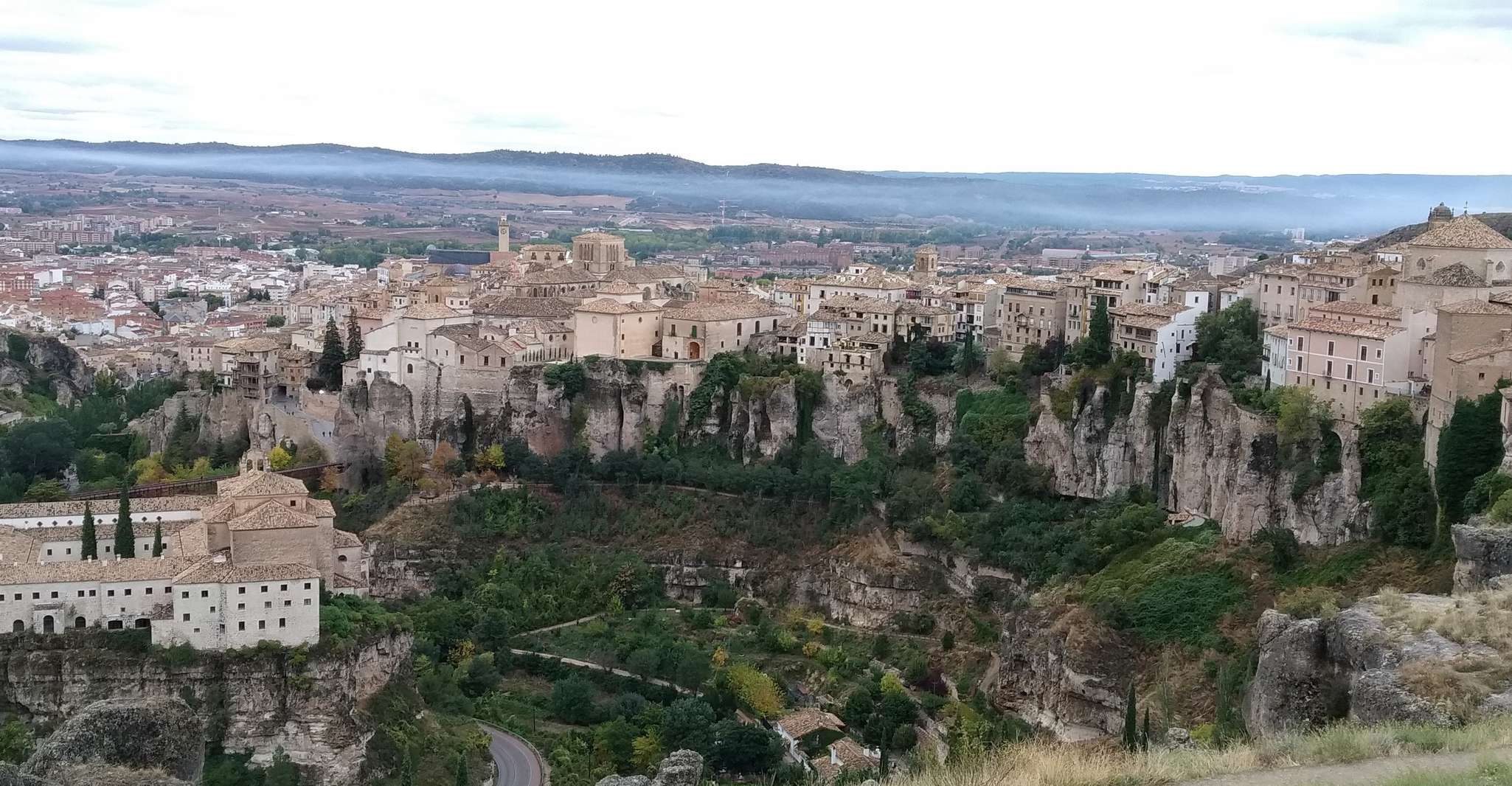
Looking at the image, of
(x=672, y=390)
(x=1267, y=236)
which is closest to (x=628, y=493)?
(x=672, y=390)

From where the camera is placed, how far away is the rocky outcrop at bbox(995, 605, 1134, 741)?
33812mm

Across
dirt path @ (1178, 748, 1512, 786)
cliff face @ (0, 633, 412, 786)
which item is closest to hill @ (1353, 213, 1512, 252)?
cliff face @ (0, 633, 412, 786)

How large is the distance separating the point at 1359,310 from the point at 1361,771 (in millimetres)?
26236

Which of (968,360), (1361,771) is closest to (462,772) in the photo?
(1361,771)

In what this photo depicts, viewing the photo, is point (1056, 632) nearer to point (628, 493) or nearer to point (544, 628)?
point (544, 628)

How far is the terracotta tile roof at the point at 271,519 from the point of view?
36281 mm

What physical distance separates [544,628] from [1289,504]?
19029mm

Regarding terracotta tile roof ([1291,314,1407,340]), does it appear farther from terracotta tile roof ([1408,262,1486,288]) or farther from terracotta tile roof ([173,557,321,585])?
terracotta tile roof ([173,557,321,585])

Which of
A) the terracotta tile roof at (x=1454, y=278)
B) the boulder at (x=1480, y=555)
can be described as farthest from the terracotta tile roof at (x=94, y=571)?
the terracotta tile roof at (x=1454, y=278)

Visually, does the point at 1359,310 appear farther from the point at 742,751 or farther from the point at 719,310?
the point at 719,310

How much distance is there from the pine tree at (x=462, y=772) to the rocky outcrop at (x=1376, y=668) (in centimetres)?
1403

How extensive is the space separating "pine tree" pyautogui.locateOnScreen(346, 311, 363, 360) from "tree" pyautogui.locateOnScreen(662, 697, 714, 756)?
78.7 ft

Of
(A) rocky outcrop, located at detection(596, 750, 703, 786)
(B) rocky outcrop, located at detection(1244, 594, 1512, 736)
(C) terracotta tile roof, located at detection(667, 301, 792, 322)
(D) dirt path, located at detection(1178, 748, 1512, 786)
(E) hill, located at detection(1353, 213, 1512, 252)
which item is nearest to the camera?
(D) dirt path, located at detection(1178, 748, 1512, 786)

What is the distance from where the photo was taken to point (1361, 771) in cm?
1479
